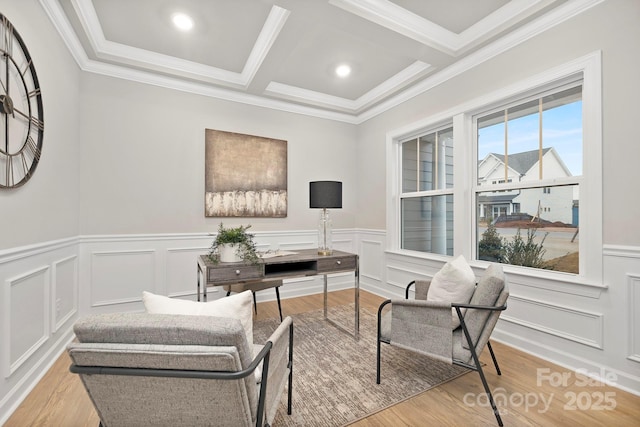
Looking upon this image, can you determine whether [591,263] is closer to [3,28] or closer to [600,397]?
[600,397]

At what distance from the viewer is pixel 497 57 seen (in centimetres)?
270

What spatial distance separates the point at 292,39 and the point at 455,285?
246cm

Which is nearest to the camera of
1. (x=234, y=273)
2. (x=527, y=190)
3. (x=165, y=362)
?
(x=165, y=362)

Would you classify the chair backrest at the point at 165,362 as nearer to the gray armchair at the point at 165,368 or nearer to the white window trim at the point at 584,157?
the gray armchair at the point at 165,368

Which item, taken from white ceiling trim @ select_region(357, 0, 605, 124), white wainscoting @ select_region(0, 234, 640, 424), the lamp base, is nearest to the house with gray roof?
white wainscoting @ select_region(0, 234, 640, 424)

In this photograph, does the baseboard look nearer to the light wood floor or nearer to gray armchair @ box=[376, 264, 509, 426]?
the light wood floor

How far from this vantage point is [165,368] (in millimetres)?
978

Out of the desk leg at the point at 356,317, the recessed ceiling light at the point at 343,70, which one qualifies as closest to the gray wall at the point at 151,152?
the recessed ceiling light at the point at 343,70

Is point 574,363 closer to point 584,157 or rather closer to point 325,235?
point 584,157

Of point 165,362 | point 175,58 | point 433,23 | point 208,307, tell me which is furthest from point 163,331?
point 175,58

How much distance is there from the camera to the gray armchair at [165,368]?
96cm

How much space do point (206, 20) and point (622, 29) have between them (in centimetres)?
311

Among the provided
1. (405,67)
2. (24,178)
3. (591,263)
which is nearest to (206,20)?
(24,178)

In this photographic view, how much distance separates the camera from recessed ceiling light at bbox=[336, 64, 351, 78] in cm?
332
